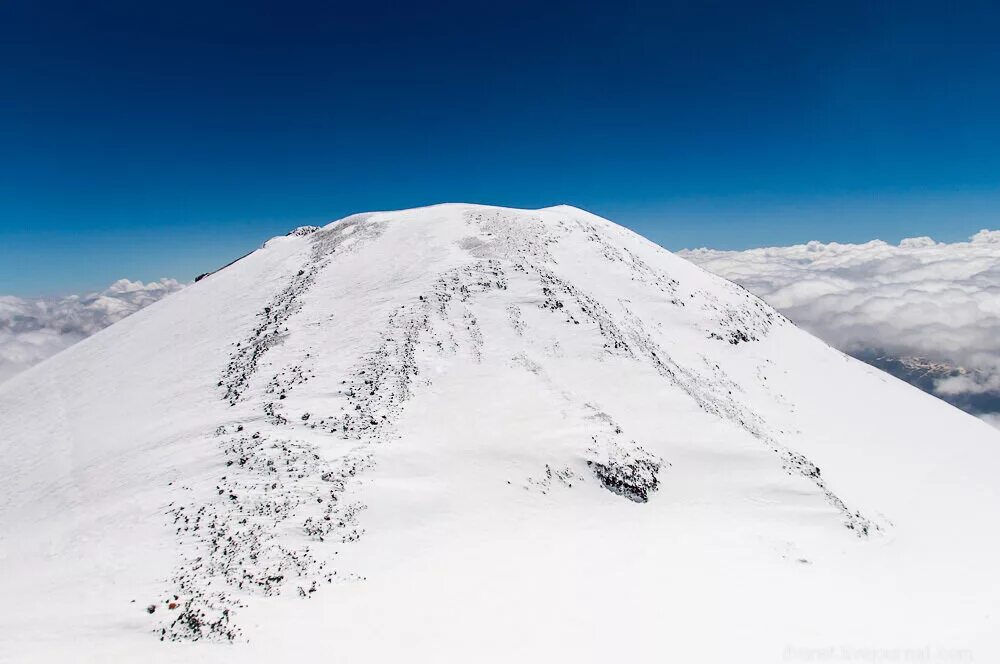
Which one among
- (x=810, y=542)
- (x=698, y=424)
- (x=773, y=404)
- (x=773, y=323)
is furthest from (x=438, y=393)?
(x=773, y=323)

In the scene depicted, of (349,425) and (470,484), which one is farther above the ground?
(349,425)

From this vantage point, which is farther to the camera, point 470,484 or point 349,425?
point 349,425

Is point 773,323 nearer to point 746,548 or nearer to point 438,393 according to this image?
point 746,548

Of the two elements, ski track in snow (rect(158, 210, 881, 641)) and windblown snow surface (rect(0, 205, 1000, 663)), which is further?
ski track in snow (rect(158, 210, 881, 641))
